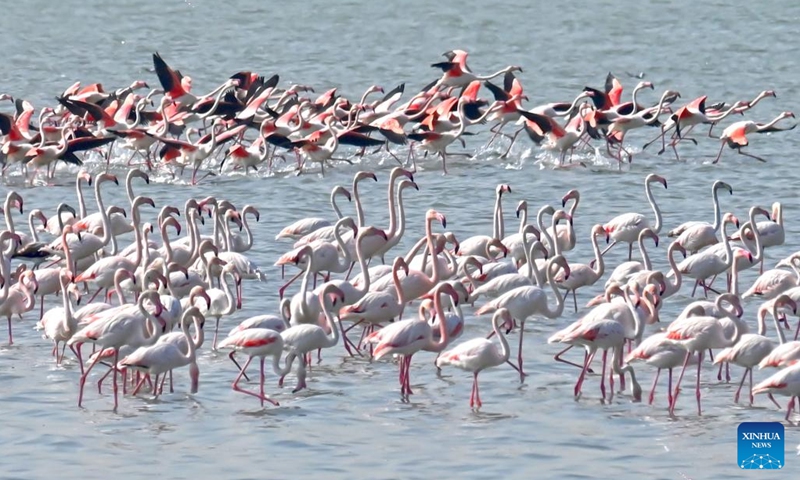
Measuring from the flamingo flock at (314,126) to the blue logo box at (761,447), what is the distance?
10.1m

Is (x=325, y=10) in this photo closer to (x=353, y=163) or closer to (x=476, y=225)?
(x=353, y=163)

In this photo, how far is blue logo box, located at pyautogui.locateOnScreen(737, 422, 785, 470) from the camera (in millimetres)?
9320

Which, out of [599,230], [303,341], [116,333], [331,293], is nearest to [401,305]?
[331,293]

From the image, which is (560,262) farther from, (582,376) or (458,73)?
(458,73)

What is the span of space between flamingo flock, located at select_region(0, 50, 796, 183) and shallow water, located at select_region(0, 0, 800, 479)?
0.37 metres

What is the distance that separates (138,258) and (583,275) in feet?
11.5

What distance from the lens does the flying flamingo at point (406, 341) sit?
10.8 m

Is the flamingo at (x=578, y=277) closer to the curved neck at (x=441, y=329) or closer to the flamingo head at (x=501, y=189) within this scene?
the flamingo head at (x=501, y=189)

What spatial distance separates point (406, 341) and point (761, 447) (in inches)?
97.0

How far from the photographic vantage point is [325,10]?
143 ft

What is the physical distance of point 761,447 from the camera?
9.44 metres

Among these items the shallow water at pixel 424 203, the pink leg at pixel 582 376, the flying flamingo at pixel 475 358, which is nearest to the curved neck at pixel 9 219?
the shallow water at pixel 424 203

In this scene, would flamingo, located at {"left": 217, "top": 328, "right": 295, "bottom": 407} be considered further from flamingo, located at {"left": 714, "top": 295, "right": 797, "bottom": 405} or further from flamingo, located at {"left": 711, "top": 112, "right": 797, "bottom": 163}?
flamingo, located at {"left": 711, "top": 112, "right": 797, "bottom": 163}

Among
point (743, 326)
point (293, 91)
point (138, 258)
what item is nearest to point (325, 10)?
point (293, 91)
